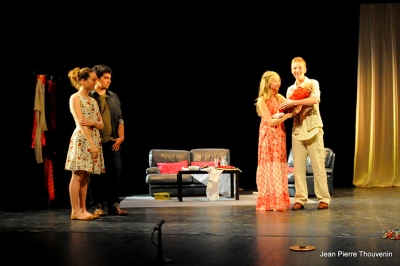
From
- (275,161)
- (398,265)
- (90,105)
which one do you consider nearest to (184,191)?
(275,161)

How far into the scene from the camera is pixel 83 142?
16.1ft

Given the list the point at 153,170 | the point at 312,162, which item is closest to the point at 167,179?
the point at 153,170

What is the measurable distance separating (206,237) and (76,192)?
61.0 inches

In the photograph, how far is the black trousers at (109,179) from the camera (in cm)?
526

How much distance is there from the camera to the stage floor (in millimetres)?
3207

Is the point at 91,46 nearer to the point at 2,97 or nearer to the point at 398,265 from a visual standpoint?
the point at 2,97

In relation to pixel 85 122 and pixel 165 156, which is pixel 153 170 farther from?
pixel 85 122

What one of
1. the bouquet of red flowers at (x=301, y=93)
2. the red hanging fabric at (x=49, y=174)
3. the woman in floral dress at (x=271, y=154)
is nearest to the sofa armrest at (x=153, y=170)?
the red hanging fabric at (x=49, y=174)

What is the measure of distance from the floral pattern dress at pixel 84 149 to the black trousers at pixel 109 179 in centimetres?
21

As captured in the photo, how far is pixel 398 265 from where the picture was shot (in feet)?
9.57

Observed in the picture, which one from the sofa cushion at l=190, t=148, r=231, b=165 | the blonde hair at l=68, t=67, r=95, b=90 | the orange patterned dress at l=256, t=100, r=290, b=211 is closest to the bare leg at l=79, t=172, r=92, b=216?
the blonde hair at l=68, t=67, r=95, b=90

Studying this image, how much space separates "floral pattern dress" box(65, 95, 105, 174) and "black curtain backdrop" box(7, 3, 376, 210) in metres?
4.22

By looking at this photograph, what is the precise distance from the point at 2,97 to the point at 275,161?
4454 millimetres

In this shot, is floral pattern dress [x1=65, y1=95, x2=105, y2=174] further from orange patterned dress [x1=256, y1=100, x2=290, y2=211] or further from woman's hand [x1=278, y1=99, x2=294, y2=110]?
woman's hand [x1=278, y1=99, x2=294, y2=110]
